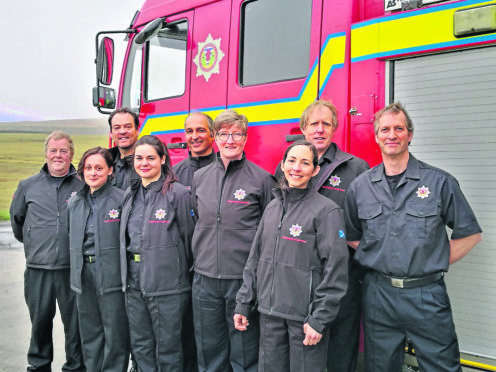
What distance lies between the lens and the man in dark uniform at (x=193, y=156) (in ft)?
10.1

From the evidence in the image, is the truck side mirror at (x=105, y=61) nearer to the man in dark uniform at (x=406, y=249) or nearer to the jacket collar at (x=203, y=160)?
the jacket collar at (x=203, y=160)

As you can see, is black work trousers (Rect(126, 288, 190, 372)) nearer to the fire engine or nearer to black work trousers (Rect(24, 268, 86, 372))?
black work trousers (Rect(24, 268, 86, 372))

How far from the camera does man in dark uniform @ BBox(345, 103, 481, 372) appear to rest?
7.06 ft

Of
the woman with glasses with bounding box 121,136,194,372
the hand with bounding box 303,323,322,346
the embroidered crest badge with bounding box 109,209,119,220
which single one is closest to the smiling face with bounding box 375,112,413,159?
the hand with bounding box 303,323,322,346

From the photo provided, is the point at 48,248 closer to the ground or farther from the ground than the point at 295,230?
closer to the ground

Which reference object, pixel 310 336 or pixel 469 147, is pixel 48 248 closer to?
pixel 310 336

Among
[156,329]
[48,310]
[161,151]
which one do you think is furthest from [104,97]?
[156,329]

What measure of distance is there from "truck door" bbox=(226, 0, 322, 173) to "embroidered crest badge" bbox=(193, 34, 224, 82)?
16cm

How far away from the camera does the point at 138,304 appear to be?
109 inches

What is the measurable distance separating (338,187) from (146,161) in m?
1.16

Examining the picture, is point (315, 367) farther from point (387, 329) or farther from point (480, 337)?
point (480, 337)

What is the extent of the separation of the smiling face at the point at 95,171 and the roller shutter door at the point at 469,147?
6.54 ft

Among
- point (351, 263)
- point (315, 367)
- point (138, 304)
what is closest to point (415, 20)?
point (351, 263)

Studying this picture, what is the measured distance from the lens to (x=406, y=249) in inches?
85.5
